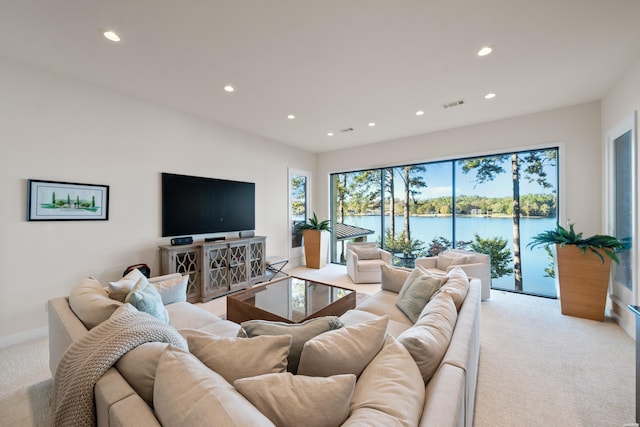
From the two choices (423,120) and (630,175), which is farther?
(423,120)

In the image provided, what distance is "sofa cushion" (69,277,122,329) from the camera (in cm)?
152

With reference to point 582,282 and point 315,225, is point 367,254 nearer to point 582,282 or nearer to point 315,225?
point 315,225

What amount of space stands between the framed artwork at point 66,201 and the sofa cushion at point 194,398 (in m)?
3.01

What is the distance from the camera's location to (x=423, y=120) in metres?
4.28

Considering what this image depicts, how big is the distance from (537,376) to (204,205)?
4517 mm

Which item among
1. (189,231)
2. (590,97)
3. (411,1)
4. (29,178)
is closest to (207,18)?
(411,1)

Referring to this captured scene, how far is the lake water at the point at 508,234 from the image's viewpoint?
4121mm

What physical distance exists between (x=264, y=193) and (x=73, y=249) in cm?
300

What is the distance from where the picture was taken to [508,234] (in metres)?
4.43

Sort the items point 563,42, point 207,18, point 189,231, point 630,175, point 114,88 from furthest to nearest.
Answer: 1. point 189,231
2. point 114,88
3. point 630,175
4. point 563,42
5. point 207,18

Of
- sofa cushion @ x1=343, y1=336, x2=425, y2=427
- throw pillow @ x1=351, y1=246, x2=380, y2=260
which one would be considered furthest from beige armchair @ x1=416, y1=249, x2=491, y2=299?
sofa cushion @ x1=343, y1=336, x2=425, y2=427

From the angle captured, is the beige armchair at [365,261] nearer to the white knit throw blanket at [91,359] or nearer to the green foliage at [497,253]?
the green foliage at [497,253]

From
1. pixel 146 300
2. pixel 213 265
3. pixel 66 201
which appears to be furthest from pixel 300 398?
pixel 66 201

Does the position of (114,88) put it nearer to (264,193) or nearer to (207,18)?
(207,18)
